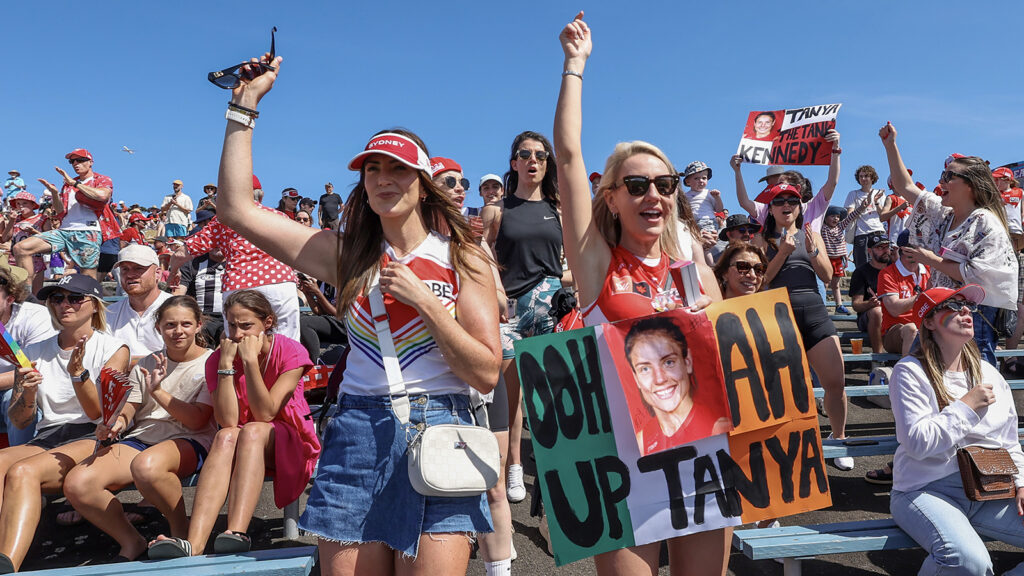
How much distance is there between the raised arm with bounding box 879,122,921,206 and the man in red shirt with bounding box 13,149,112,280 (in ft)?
28.7

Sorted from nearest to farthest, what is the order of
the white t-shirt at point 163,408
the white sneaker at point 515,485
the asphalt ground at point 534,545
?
the asphalt ground at point 534,545, the white t-shirt at point 163,408, the white sneaker at point 515,485

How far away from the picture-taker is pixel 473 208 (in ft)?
24.4

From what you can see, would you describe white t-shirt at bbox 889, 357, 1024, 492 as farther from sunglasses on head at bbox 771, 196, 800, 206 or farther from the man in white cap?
the man in white cap

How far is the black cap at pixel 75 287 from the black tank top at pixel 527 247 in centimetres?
266

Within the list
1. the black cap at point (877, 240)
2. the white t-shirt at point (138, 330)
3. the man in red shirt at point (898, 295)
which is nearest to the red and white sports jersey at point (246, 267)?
the white t-shirt at point (138, 330)

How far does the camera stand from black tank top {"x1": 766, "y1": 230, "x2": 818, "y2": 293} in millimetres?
4961

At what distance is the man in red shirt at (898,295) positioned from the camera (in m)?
6.90

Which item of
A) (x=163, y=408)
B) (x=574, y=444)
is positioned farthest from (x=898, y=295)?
(x=163, y=408)

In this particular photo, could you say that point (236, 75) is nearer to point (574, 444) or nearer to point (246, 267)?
point (574, 444)

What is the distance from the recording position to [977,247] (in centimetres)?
472

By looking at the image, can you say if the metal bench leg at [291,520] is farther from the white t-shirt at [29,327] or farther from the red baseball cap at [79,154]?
the red baseball cap at [79,154]

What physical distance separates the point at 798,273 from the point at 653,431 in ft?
11.5

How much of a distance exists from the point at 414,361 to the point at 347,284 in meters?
0.32

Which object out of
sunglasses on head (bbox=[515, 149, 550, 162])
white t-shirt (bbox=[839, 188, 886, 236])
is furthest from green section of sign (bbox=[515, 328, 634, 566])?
white t-shirt (bbox=[839, 188, 886, 236])
